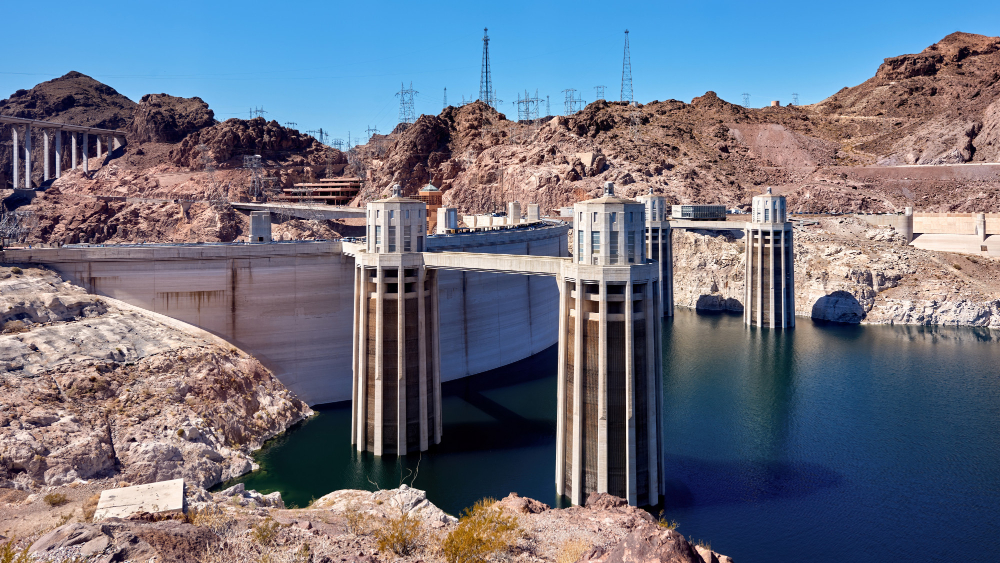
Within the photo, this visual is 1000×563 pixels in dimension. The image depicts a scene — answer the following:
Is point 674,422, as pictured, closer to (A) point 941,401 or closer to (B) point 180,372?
(A) point 941,401

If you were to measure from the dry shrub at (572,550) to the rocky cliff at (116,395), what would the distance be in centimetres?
1865

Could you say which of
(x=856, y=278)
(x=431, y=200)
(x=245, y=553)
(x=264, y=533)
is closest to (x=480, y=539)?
(x=264, y=533)

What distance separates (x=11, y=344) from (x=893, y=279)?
300 ft

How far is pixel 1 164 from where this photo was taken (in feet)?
556

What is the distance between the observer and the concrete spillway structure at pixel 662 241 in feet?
308

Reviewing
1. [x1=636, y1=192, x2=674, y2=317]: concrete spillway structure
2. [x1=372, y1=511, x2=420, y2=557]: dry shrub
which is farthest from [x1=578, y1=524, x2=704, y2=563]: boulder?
[x1=636, y1=192, x2=674, y2=317]: concrete spillway structure

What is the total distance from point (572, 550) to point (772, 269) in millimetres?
70964

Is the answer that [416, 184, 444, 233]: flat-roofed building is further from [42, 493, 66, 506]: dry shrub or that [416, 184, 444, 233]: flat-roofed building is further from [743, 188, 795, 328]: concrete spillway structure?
[42, 493, 66, 506]: dry shrub

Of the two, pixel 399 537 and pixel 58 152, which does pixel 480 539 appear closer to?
pixel 399 537

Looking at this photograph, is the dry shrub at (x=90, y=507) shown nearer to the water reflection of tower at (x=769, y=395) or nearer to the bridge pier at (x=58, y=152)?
the water reflection of tower at (x=769, y=395)

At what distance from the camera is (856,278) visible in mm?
91188

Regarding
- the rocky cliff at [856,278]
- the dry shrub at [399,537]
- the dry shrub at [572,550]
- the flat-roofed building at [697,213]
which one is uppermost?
the flat-roofed building at [697,213]

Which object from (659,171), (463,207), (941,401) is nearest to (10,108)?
A: (463,207)

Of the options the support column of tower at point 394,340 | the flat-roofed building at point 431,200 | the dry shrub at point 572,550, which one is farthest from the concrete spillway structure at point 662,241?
the dry shrub at point 572,550
